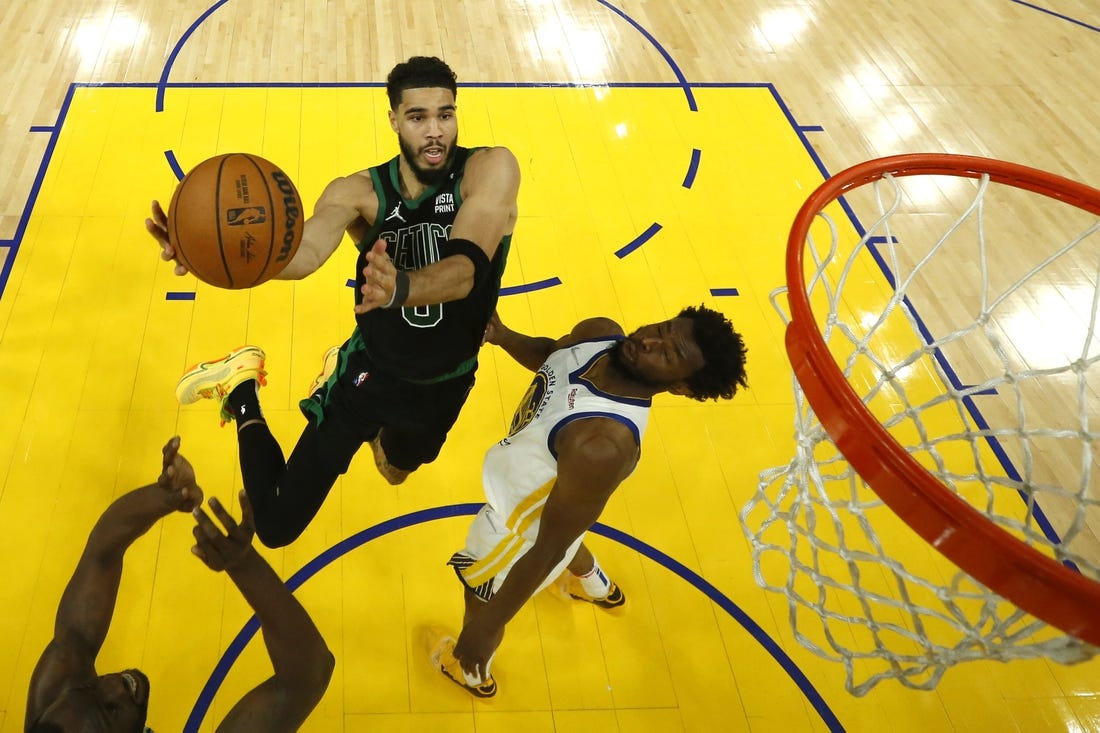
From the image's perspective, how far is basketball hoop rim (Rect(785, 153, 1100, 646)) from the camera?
6.27ft

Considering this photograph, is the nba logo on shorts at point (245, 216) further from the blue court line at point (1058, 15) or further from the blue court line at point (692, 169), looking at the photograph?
the blue court line at point (1058, 15)

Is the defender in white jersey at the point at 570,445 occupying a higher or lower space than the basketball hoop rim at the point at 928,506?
lower

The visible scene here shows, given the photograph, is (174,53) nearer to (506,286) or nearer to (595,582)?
(506,286)

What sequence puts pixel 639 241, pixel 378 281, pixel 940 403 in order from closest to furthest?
pixel 378 281
pixel 940 403
pixel 639 241

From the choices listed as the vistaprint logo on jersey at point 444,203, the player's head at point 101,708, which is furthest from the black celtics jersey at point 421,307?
the player's head at point 101,708

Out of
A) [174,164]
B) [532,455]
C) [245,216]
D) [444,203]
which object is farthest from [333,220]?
[174,164]

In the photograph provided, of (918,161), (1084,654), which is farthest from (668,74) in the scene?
(1084,654)

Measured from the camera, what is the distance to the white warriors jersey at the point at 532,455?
2.75 metres

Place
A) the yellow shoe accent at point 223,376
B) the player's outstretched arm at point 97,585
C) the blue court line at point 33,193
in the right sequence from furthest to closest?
the blue court line at point 33,193
the yellow shoe accent at point 223,376
the player's outstretched arm at point 97,585

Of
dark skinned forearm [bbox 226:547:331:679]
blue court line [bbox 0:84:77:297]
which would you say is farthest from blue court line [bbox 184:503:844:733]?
blue court line [bbox 0:84:77:297]

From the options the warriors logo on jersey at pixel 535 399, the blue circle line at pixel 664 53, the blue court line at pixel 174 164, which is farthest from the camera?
the blue circle line at pixel 664 53

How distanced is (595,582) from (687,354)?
128cm

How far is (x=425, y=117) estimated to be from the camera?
3316 millimetres

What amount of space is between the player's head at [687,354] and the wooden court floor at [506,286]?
136cm
